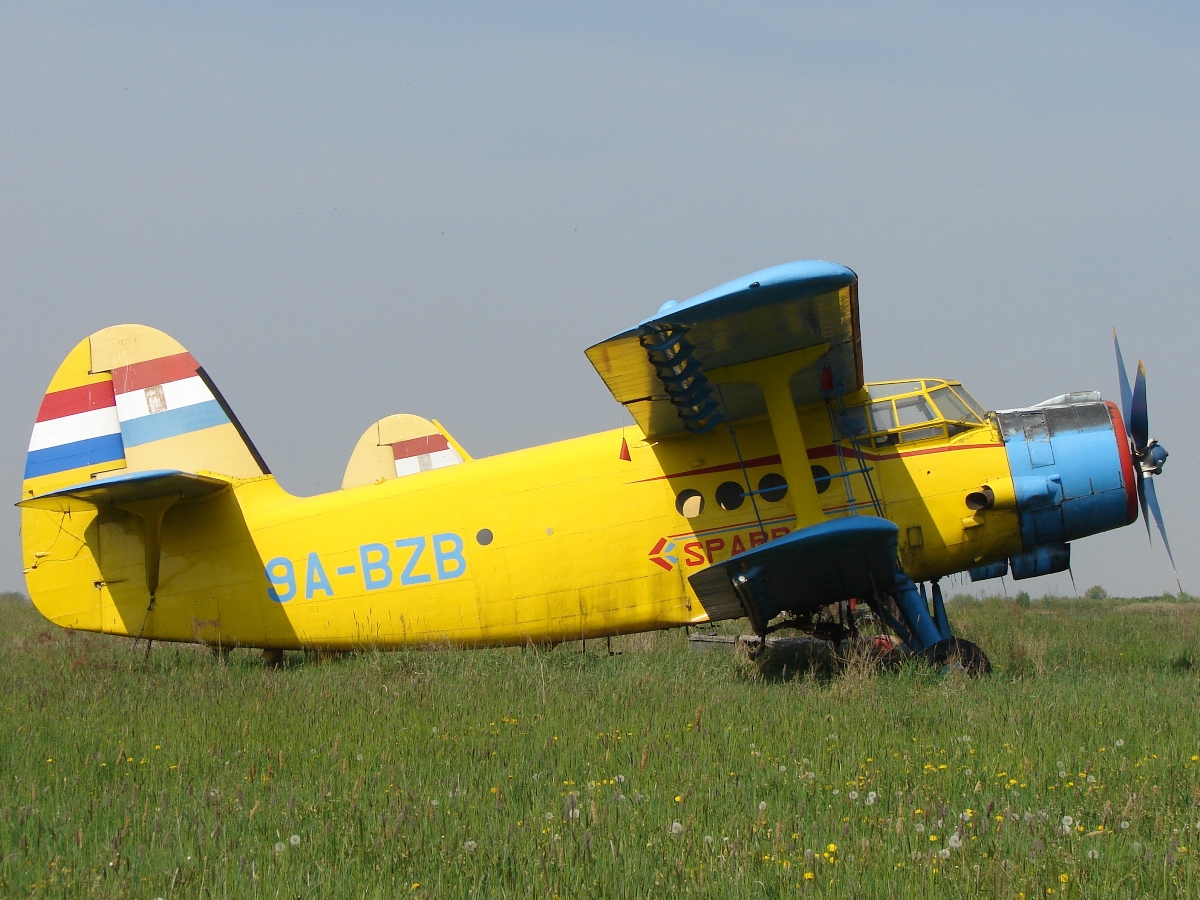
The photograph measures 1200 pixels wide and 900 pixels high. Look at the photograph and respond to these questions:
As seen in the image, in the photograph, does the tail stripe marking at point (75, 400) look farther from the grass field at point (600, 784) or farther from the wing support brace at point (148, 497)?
the grass field at point (600, 784)

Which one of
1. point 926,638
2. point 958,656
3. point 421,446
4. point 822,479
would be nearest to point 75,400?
point 822,479

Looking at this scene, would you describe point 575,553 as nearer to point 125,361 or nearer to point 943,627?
point 943,627

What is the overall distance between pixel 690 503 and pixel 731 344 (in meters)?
1.82

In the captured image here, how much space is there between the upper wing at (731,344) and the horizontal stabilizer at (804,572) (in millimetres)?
1445

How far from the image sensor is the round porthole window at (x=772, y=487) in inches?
363

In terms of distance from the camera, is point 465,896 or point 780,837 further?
point 780,837

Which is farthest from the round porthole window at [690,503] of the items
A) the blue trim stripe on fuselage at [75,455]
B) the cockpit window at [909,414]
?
the blue trim stripe on fuselage at [75,455]

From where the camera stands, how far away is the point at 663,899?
3.34 meters

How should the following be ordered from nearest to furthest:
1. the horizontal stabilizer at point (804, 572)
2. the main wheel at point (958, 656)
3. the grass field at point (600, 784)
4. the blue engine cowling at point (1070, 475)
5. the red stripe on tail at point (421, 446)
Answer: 1. the grass field at point (600, 784)
2. the horizontal stabilizer at point (804, 572)
3. the main wheel at point (958, 656)
4. the blue engine cowling at point (1070, 475)
5. the red stripe on tail at point (421, 446)

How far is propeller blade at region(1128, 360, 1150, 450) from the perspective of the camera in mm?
9523

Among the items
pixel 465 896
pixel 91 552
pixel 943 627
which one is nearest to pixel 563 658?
pixel 943 627

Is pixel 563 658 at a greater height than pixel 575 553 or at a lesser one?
lesser

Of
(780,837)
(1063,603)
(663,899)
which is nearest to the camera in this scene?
(663,899)

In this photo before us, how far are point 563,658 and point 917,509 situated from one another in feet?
11.6
